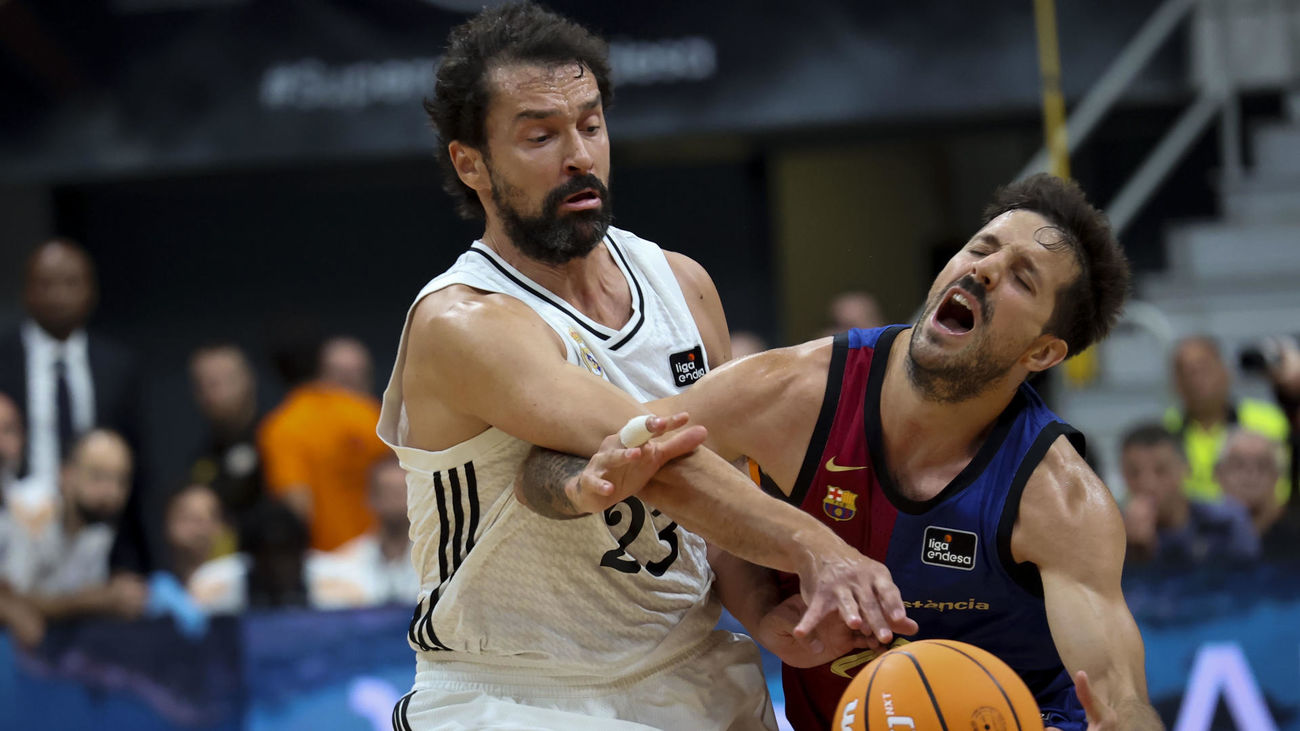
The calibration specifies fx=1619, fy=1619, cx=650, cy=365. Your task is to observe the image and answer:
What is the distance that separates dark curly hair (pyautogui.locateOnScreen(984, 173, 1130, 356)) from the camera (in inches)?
158

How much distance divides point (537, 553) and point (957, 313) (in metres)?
1.21

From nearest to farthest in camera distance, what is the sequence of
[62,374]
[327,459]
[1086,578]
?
[1086,578] < [62,374] < [327,459]

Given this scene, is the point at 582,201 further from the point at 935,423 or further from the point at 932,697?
the point at 932,697

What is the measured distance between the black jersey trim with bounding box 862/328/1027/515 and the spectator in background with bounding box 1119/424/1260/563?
3.26 metres

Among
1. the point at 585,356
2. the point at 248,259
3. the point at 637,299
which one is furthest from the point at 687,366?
the point at 248,259

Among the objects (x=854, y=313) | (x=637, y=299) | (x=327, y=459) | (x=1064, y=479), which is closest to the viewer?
(x=1064, y=479)

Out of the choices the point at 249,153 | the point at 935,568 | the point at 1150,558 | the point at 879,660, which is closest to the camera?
the point at 879,660

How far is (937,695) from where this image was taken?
3.49m

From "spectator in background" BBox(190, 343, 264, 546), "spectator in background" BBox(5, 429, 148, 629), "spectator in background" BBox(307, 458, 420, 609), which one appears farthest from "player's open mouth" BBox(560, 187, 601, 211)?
"spectator in background" BBox(190, 343, 264, 546)

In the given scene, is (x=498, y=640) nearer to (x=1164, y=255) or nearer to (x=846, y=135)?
(x=846, y=135)

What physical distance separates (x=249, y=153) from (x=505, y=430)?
6824 mm

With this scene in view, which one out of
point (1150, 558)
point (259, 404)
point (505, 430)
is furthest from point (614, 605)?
point (259, 404)

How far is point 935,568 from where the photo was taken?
3906mm

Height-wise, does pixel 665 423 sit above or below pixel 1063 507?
above
